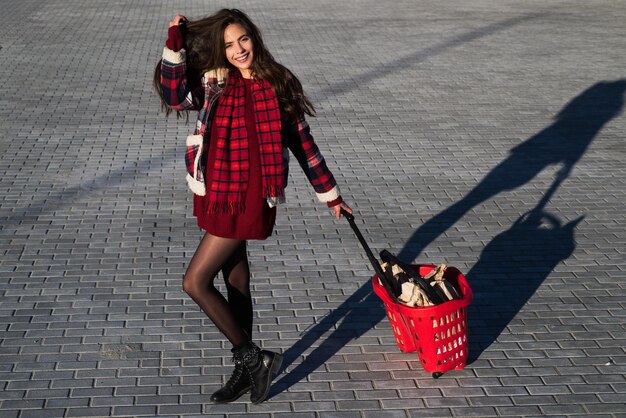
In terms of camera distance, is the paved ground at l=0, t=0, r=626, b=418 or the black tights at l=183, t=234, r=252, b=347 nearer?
the black tights at l=183, t=234, r=252, b=347

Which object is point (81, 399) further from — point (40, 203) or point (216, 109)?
point (40, 203)

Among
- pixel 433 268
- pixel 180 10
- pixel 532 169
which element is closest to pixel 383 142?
pixel 532 169

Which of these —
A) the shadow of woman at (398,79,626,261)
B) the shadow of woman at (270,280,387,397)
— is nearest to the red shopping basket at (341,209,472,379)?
the shadow of woman at (270,280,387,397)

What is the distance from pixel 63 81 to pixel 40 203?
4.54 metres

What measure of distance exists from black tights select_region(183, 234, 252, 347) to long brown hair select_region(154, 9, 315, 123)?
2.27ft

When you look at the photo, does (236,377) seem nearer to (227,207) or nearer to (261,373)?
(261,373)

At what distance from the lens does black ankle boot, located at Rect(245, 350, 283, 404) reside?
179 inches

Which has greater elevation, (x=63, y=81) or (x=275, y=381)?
(x=275, y=381)

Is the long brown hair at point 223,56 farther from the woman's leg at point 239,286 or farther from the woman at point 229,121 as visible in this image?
the woman's leg at point 239,286

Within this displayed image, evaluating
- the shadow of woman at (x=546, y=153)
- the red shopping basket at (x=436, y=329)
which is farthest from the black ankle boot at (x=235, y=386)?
the shadow of woman at (x=546, y=153)

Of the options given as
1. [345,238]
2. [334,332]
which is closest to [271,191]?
[334,332]

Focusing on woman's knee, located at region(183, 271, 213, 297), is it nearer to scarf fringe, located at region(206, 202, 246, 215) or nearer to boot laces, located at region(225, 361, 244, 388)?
scarf fringe, located at region(206, 202, 246, 215)

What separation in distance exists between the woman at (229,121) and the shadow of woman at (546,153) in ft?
7.83

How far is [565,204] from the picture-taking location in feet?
24.8
